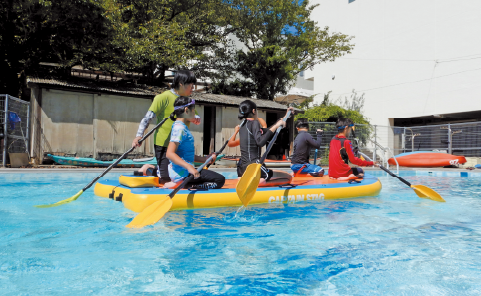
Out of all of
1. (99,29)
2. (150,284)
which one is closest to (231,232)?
(150,284)

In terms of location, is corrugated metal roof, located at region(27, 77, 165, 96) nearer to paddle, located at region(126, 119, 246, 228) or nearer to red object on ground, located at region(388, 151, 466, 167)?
paddle, located at region(126, 119, 246, 228)

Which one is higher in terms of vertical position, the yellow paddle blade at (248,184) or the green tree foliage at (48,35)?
the green tree foliage at (48,35)

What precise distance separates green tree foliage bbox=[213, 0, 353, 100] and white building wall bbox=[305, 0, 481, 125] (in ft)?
9.52

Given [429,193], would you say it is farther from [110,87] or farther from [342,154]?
[110,87]

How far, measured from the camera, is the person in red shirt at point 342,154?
6224mm

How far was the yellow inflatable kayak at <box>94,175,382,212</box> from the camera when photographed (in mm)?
4516

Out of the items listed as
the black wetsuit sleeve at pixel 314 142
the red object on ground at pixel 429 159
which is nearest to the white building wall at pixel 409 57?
the red object on ground at pixel 429 159

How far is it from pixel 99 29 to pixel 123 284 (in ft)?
44.1

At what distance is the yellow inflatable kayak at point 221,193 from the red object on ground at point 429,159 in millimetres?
9350

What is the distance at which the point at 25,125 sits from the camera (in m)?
12.3

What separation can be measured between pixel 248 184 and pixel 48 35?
40.6 feet

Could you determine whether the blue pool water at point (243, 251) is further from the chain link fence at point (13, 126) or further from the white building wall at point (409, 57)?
the white building wall at point (409, 57)

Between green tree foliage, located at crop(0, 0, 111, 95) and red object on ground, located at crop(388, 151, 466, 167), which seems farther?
red object on ground, located at crop(388, 151, 466, 167)

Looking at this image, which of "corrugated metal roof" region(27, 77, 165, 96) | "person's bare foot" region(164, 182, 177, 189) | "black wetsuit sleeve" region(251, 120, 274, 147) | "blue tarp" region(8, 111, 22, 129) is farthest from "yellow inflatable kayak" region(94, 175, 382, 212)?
"corrugated metal roof" region(27, 77, 165, 96)
